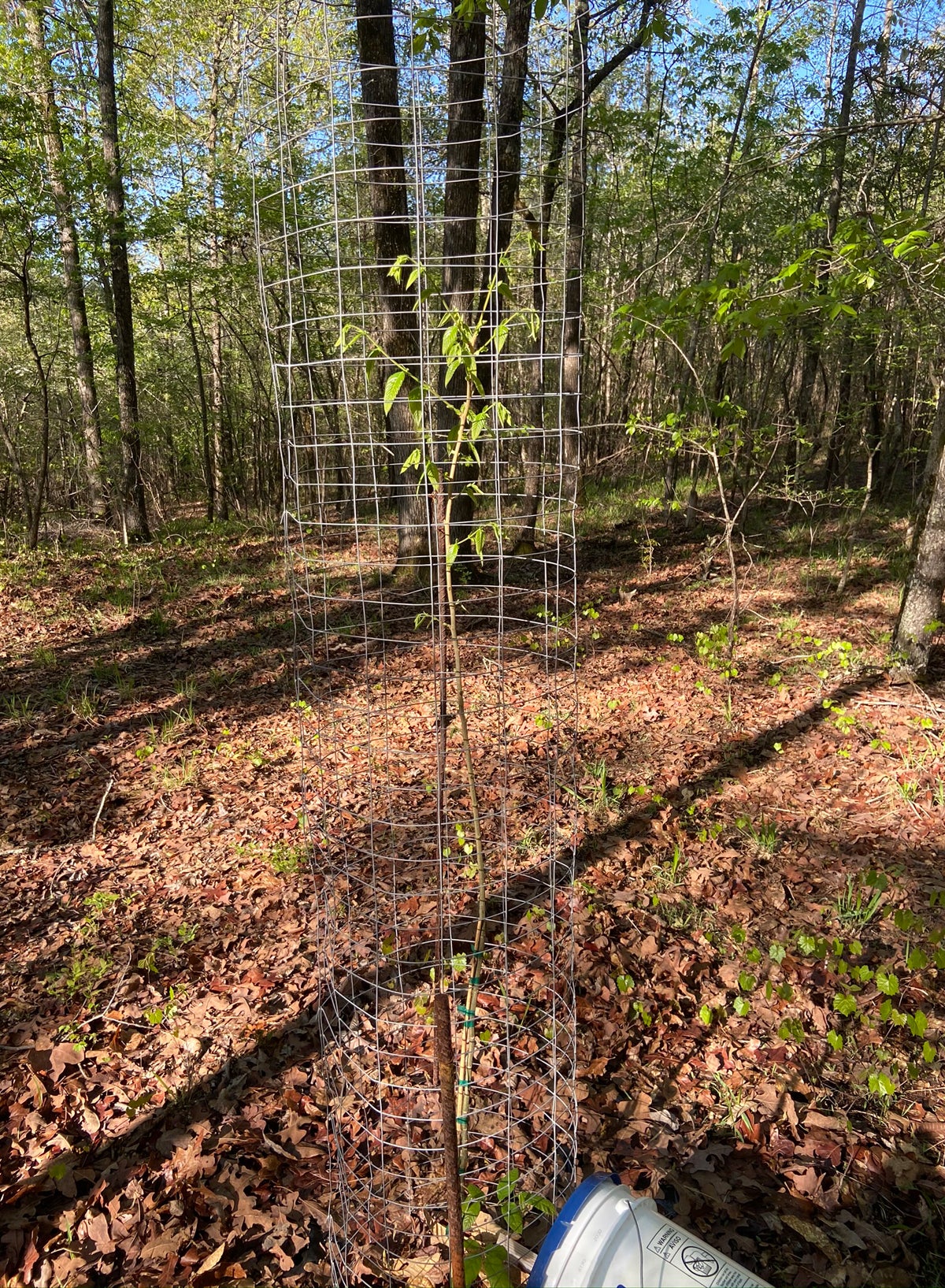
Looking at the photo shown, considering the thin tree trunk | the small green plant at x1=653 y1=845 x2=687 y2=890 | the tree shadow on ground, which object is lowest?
the tree shadow on ground

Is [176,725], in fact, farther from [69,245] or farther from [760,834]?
[69,245]

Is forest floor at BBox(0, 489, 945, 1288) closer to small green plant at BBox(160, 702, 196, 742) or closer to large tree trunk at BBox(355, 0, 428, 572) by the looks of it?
small green plant at BBox(160, 702, 196, 742)

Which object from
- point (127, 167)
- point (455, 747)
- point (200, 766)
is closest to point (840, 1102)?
point (455, 747)

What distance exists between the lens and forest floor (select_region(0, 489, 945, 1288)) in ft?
6.73

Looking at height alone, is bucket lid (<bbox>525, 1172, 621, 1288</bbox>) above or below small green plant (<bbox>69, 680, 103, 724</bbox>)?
above

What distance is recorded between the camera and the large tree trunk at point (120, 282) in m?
9.09

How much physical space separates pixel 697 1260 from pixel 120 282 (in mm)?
11508

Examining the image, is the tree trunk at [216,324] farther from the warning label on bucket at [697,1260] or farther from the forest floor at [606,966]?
the warning label on bucket at [697,1260]

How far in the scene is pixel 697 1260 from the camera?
1.37 m

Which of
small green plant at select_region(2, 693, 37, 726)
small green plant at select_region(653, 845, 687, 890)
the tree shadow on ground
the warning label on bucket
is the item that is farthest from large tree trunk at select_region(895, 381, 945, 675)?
small green plant at select_region(2, 693, 37, 726)

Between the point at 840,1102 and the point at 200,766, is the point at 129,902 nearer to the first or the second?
the point at 200,766

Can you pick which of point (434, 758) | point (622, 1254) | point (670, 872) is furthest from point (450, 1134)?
point (434, 758)

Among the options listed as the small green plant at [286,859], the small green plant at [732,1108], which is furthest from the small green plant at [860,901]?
the small green plant at [286,859]

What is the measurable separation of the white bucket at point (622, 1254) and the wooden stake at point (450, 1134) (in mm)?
150
